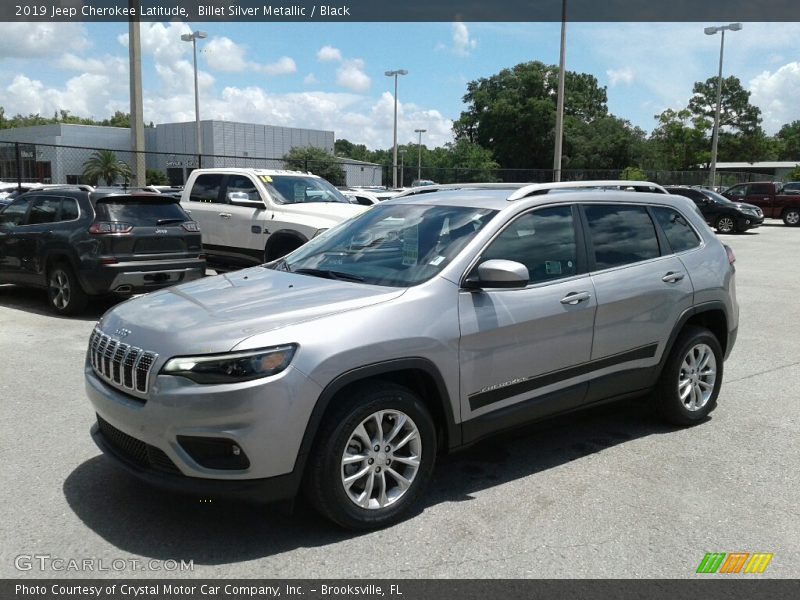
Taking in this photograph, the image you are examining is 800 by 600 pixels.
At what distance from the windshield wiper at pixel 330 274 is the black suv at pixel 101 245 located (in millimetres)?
5363

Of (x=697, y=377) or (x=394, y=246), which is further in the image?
(x=697, y=377)

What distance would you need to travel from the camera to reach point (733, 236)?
25.6 meters

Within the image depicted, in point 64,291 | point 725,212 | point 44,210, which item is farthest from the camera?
point 725,212

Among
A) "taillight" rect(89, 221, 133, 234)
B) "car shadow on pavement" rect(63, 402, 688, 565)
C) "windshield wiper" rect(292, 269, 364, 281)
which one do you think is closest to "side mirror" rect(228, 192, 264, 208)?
"taillight" rect(89, 221, 133, 234)

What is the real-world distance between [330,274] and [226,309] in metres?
0.82

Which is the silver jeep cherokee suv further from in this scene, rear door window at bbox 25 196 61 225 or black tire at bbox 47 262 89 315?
rear door window at bbox 25 196 61 225

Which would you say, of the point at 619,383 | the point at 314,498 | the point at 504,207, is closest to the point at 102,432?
the point at 314,498

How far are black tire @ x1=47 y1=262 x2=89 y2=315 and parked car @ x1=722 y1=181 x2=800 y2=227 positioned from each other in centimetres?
2788

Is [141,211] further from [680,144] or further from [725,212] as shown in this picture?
[680,144]

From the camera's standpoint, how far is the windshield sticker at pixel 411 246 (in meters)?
4.28

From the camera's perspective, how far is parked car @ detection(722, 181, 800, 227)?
3064 centimetres

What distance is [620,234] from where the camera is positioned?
196 inches

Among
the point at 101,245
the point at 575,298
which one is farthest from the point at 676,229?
the point at 101,245

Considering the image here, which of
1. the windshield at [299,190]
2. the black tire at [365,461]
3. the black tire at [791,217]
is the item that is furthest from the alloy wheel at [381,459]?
the black tire at [791,217]
